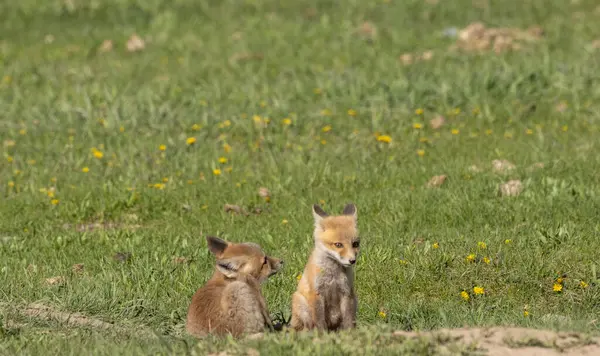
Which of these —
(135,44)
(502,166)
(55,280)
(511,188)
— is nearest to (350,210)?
(55,280)

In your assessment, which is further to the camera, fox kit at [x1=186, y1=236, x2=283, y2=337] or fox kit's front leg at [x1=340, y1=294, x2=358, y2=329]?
fox kit's front leg at [x1=340, y1=294, x2=358, y2=329]

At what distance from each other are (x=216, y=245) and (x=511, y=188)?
513cm

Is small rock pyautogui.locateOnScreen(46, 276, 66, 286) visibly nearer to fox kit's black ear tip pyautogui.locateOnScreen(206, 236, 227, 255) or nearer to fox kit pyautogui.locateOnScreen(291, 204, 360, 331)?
fox kit's black ear tip pyautogui.locateOnScreen(206, 236, 227, 255)

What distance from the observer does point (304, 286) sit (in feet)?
25.4

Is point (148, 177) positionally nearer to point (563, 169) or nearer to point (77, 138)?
point (77, 138)

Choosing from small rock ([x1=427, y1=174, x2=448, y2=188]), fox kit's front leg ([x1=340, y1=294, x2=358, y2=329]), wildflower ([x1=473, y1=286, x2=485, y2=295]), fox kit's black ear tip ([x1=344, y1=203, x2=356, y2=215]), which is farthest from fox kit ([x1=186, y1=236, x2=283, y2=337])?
small rock ([x1=427, y1=174, x2=448, y2=188])

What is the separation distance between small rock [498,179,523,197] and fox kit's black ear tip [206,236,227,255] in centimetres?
485

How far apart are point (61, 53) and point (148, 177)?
308 inches

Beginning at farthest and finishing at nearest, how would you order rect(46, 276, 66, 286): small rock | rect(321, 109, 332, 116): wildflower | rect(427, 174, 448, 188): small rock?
rect(321, 109, 332, 116): wildflower, rect(427, 174, 448, 188): small rock, rect(46, 276, 66, 286): small rock

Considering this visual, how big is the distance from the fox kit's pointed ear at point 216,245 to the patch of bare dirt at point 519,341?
1.57 metres

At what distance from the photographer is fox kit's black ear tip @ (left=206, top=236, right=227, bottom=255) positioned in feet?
25.3

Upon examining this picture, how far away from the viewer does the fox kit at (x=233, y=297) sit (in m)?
7.42

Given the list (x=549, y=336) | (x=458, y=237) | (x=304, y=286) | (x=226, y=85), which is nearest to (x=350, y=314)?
(x=304, y=286)

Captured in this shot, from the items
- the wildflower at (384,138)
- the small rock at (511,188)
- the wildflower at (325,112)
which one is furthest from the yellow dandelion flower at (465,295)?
the wildflower at (325,112)
